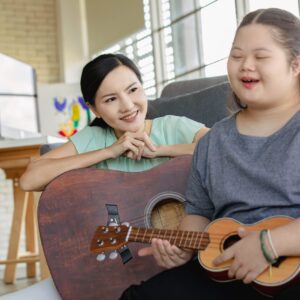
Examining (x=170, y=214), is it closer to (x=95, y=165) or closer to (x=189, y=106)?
(x=95, y=165)

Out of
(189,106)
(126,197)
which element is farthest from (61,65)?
(126,197)

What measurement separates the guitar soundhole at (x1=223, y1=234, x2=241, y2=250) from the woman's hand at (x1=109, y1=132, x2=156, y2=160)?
1.81ft

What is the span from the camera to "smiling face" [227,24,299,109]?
1398 mm

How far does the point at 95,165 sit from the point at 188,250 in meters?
0.62

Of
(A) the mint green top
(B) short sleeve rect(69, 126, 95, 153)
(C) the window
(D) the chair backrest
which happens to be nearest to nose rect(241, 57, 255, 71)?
(A) the mint green top

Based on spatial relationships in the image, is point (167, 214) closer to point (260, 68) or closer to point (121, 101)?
point (121, 101)

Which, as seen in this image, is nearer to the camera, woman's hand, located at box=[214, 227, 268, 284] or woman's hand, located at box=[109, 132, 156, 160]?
woman's hand, located at box=[214, 227, 268, 284]

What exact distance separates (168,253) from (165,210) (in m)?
0.37

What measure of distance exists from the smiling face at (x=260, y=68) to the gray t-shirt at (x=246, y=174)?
0.25 feet

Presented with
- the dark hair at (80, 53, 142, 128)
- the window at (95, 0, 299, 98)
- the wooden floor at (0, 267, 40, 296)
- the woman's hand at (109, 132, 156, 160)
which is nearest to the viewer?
the woman's hand at (109, 132, 156, 160)

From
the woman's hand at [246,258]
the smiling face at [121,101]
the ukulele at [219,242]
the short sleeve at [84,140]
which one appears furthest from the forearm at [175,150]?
the woman's hand at [246,258]

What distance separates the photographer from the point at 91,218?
5.76 ft

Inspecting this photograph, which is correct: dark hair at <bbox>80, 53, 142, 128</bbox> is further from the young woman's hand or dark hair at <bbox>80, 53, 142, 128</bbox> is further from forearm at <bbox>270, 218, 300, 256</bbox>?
forearm at <bbox>270, 218, 300, 256</bbox>

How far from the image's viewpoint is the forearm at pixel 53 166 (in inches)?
74.9
